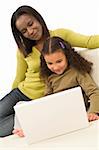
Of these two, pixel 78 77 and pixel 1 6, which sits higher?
pixel 1 6

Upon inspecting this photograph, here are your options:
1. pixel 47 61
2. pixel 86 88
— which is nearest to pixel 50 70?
pixel 47 61

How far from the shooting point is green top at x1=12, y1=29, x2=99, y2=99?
4.62ft

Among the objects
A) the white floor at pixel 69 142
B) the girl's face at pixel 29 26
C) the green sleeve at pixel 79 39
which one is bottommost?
the white floor at pixel 69 142

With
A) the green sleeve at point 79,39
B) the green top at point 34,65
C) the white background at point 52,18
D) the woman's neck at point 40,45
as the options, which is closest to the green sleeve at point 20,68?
the green top at point 34,65

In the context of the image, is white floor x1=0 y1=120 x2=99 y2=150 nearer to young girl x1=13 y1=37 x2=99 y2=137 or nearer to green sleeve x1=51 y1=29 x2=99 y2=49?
young girl x1=13 y1=37 x2=99 y2=137

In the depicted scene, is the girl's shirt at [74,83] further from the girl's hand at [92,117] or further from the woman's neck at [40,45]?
the woman's neck at [40,45]

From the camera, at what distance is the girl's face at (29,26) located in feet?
4.71

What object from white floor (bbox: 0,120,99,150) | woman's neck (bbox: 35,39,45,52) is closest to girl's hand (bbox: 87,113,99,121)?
white floor (bbox: 0,120,99,150)

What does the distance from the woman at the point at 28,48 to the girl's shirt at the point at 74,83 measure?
14 centimetres

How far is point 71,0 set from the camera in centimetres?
190

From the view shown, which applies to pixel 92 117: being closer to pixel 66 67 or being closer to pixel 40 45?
pixel 66 67

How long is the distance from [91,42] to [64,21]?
0.63 metres

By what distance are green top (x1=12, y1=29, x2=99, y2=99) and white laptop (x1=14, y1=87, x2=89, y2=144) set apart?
0.51 m

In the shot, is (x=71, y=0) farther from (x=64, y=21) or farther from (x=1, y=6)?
(x=1, y=6)
